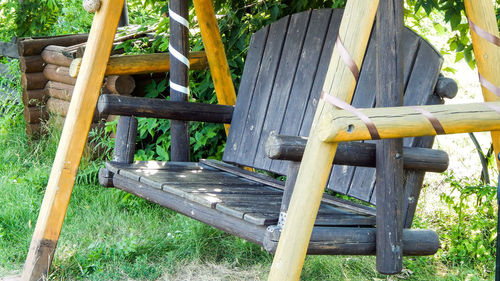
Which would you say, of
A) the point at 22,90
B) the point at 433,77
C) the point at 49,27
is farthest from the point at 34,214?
the point at 49,27

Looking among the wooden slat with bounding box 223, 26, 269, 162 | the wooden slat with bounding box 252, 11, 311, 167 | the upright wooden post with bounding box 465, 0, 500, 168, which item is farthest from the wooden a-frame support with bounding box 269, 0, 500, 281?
the wooden slat with bounding box 223, 26, 269, 162

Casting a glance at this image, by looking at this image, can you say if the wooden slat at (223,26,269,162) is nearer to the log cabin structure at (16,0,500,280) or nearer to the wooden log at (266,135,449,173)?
the log cabin structure at (16,0,500,280)

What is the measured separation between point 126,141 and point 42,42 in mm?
2476

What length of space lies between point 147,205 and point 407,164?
205cm

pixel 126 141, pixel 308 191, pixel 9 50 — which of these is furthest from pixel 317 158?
pixel 9 50

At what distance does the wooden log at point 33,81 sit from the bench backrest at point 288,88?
2397 mm

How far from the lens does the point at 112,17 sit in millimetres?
3008

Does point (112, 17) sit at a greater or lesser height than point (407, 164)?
greater

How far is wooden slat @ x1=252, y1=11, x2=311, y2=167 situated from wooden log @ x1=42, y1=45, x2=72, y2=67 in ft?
7.01

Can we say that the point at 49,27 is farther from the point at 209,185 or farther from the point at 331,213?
the point at 331,213

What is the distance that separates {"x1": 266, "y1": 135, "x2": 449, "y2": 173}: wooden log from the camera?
195 centimetres

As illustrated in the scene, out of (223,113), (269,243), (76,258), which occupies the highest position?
(223,113)

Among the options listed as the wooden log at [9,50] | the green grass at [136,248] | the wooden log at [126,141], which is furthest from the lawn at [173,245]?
the wooden log at [9,50]

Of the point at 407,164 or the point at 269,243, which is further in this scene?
the point at 407,164
